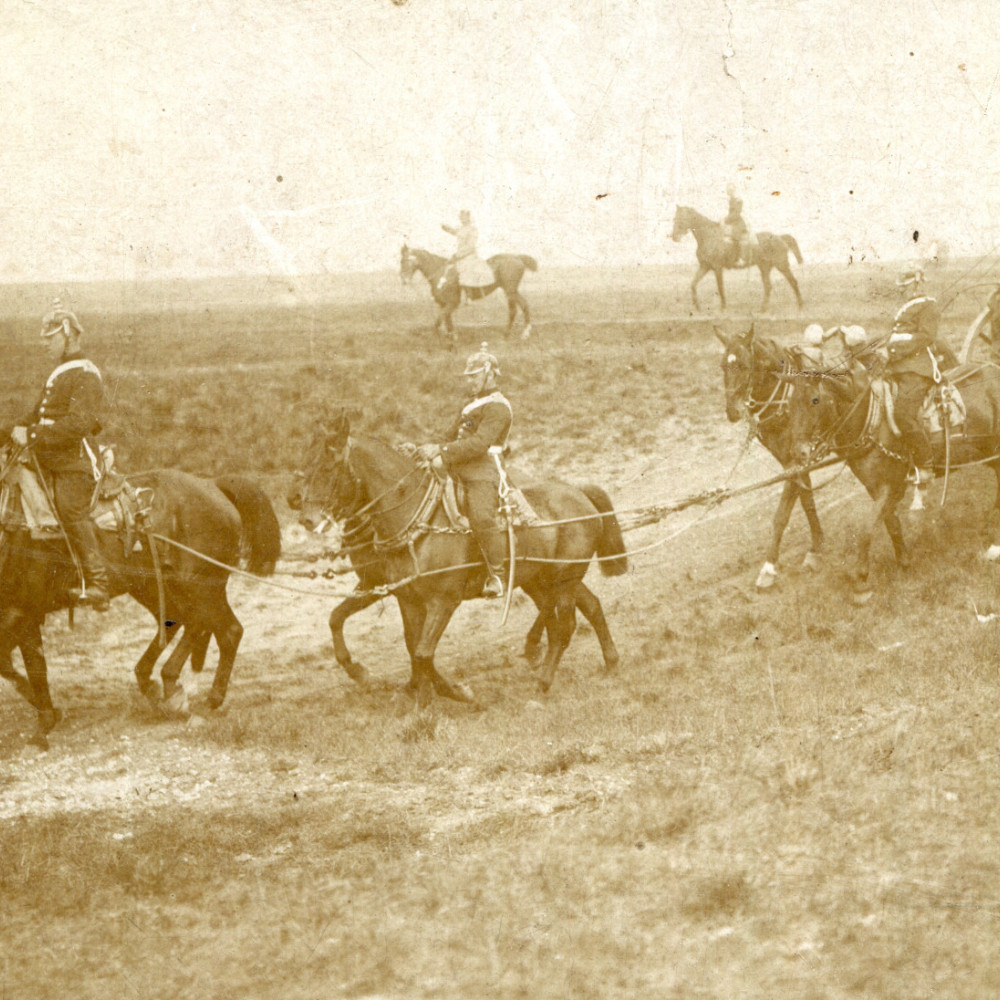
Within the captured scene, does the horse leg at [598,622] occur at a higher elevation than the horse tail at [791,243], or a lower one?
lower

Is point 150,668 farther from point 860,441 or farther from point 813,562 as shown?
point 860,441

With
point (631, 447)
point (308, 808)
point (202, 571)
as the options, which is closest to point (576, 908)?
point (308, 808)

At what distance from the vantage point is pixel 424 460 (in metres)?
10.6

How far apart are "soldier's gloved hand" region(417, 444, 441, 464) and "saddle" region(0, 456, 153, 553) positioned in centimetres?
243

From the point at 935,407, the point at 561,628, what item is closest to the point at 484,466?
the point at 561,628

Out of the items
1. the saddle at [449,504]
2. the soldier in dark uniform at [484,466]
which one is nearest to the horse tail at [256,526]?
the saddle at [449,504]

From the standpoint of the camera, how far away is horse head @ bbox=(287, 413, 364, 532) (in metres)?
10.1

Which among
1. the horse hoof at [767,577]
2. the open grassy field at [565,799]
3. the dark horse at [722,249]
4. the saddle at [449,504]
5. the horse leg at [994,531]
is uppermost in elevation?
the dark horse at [722,249]

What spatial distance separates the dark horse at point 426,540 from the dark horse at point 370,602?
0.25 ft

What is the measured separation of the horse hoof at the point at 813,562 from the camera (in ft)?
44.4

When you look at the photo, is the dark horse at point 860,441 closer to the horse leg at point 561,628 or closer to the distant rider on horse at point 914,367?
the distant rider on horse at point 914,367

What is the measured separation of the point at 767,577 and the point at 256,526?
17.5 ft

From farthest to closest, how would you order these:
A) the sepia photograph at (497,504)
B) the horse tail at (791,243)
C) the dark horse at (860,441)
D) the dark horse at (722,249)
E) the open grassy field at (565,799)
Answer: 1. the horse tail at (791,243)
2. the dark horse at (722,249)
3. the dark horse at (860,441)
4. the sepia photograph at (497,504)
5. the open grassy field at (565,799)

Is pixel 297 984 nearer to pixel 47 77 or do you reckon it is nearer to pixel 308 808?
pixel 308 808
